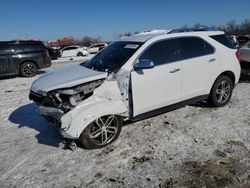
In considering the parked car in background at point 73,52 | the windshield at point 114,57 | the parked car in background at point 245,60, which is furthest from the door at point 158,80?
the parked car in background at point 73,52

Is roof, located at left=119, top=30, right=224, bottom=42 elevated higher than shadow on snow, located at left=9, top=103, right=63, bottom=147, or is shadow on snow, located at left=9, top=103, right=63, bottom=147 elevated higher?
roof, located at left=119, top=30, right=224, bottom=42

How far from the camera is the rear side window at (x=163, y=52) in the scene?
4789mm

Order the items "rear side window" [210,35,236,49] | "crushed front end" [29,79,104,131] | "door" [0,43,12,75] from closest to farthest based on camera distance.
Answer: "crushed front end" [29,79,104,131] < "rear side window" [210,35,236,49] < "door" [0,43,12,75]

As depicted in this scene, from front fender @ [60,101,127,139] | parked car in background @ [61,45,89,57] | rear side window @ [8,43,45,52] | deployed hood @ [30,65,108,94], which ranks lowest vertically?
parked car in background @ [61,45,89,57]

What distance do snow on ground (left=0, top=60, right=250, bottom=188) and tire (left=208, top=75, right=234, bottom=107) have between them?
19 cm

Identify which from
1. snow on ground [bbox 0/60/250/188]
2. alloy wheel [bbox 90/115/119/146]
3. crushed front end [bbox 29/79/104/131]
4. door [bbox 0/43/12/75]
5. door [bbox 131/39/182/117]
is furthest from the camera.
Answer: door [bbox 0/43/12/75]

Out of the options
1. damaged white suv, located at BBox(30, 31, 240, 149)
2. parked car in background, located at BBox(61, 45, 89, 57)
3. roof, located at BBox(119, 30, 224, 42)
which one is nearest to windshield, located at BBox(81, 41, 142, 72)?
damaged white suv, located at BBox(30, 31, 240, 149)

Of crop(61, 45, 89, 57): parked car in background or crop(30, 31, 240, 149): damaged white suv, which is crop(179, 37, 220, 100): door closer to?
crop(30, 31, 240, 149): damaged white suv

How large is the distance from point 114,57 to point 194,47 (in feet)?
5.44

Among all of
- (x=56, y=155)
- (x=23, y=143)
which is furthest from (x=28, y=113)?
(x=56, y=155)

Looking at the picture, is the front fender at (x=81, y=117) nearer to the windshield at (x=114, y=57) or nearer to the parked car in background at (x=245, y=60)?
the windshield at (x=114, y=57)

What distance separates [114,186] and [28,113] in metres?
3.97

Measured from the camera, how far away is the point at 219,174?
3.43 m

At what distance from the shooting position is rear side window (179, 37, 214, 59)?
5.21 meters
